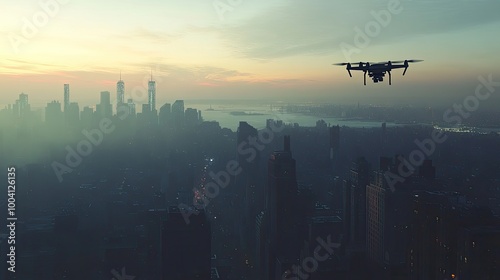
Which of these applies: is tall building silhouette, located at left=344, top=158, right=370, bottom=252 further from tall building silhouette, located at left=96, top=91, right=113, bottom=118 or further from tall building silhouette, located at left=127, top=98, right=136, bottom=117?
tall building silhouette, located at left=127, top=98, right=136, bottom=117

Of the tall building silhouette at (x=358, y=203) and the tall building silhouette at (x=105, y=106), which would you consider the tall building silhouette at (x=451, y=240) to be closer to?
the tall building silhouette at (x=358, y=203)

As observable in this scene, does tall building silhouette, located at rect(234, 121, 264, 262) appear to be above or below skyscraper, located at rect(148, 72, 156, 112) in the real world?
below

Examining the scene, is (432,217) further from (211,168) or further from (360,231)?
(211,168)

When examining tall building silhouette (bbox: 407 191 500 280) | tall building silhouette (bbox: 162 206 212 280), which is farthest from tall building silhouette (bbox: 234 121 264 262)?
tall building silhouette (bbox: 407 191 500 280)

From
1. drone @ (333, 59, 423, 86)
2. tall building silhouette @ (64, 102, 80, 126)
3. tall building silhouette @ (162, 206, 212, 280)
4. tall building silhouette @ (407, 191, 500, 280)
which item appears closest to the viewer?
drone @ (333, 59, 423, 86)

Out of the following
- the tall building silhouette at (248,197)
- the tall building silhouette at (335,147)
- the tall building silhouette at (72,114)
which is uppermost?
the tall building silhouette at (72,114)

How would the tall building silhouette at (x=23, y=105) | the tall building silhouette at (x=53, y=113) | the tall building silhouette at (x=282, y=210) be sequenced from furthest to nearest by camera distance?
the tall building silhouette at (x=53, y=113)
the tall building silhouette at (x=23, y=105)
the tall building silhouette at (x=282, y=210)

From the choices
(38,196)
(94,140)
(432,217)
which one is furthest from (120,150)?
(432,217)

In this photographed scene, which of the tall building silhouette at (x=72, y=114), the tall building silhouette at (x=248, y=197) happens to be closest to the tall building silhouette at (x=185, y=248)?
the tall building silhouette at (x=248, y=197)

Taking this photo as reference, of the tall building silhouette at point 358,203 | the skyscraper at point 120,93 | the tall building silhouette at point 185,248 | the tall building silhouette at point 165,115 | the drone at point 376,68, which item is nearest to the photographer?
the drone at point 376,68

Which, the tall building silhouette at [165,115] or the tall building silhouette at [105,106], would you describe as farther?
the tall building silhouette at [165,115]
